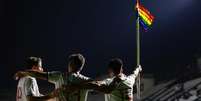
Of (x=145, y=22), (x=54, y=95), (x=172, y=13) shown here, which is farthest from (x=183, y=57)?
(x=54, y=95)

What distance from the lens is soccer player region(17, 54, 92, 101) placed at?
641cm

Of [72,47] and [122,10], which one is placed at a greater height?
[122,10]

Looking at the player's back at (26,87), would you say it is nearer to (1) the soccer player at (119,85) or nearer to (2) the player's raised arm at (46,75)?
(2) the player's raised arm at (46,75)

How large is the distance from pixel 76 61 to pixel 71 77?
21cm

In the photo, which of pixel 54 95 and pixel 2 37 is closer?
pixel 54 95

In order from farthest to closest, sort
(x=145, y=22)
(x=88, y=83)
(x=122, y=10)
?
(x=122, y=10), (x=145, y=22), (x=88, y=83)

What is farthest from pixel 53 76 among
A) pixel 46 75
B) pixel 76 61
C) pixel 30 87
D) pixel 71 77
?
pixel 30 87

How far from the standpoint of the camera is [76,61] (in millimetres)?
6422

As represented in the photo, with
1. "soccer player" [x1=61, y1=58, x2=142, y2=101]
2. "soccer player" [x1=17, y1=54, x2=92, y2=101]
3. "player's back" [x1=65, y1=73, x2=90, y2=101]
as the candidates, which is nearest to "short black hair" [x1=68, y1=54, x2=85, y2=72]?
"soccer player" [x1=17, y1=54, x2=92, y2=101]

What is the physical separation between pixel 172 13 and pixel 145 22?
737 cm

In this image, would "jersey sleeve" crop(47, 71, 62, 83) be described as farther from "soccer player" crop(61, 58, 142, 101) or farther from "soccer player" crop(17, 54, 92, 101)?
"soccer player" crop(61, 58, 142, 101)

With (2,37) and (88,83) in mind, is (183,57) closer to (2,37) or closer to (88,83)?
(2,37)

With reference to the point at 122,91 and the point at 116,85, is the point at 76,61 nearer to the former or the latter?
the point at 116,85

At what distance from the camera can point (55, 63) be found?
17.4m
